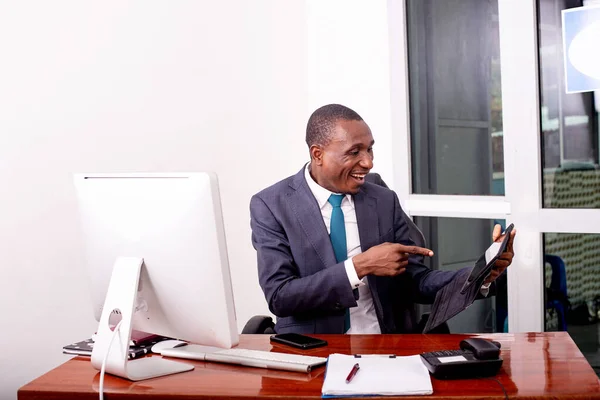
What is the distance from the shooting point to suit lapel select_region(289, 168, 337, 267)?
2650mm

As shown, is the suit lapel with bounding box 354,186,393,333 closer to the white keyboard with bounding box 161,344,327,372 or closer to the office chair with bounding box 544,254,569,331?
the white keyboard with bounding box 161,344,327,372

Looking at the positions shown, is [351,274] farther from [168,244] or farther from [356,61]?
[356,61]

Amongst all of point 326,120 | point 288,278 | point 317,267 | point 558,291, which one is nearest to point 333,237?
point 317,267

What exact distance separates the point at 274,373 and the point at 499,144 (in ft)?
5.98

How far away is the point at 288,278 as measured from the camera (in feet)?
8.50

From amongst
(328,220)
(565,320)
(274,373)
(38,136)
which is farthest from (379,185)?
(38,136)

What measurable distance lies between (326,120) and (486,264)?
3.08 ft

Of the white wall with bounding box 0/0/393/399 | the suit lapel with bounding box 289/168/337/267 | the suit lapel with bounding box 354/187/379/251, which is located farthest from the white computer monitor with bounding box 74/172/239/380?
the white wall with bounding box 0/0/393/399

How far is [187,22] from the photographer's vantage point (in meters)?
3.67

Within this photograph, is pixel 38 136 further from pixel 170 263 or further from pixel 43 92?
pixel 170 263

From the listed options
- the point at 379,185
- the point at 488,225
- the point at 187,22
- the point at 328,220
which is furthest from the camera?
the point at 187,22

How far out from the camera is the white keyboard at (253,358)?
6.25 feet

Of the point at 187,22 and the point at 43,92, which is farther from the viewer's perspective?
the point at 187,22

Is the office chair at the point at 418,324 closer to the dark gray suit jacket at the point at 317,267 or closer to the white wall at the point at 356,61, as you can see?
the dark gray suit jacket at the point at 317,267
